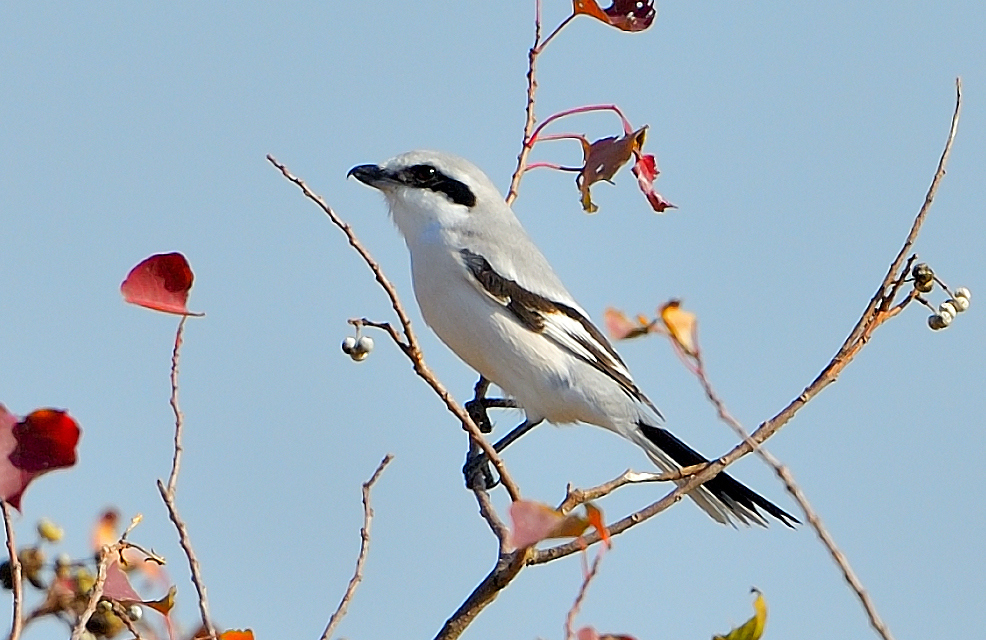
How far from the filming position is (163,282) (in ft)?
6.27

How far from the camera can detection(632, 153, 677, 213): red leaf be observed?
2.88 metres

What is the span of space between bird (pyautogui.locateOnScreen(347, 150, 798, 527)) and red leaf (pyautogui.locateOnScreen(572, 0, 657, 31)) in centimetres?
87

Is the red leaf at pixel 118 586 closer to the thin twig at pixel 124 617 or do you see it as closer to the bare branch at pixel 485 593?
the thin twig at pixel 124 617

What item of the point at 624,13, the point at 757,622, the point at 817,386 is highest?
the point at 624,13

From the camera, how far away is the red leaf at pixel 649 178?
2875 millimetres

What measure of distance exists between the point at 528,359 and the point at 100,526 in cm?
185

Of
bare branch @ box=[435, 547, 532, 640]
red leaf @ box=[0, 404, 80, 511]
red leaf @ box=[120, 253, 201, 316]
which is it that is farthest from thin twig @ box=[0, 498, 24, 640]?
bare branch @ box=[435, 547, 532, 640]

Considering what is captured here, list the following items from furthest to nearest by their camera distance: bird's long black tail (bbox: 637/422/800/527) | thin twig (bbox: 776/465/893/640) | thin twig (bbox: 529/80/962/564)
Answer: bird's long black tail (bbox: 637/422/800/527), thin twig (bbox: 529/80/962/564), thin twig (bbox: 776/465/893/640)

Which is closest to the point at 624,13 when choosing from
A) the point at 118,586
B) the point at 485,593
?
the point at 485,593

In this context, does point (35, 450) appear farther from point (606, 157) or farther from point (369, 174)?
point (369, 174)

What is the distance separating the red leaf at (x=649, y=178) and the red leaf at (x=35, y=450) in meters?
1.53

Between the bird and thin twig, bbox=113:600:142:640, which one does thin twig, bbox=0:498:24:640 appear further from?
the bird

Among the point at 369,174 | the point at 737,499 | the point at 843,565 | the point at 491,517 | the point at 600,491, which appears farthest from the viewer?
the point at 369,174

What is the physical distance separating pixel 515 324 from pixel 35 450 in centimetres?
220
